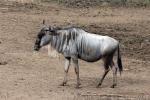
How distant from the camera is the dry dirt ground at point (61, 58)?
1200cm

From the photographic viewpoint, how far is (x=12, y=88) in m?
12.1

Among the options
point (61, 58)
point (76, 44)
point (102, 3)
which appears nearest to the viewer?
point (76, 44)

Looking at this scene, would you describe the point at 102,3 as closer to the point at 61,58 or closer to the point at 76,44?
the point at 61,58

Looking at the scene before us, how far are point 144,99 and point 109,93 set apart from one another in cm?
83

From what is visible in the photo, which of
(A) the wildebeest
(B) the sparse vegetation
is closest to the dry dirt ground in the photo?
(A) the wildebeest

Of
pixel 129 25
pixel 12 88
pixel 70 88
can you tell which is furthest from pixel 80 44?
pixel 129 25

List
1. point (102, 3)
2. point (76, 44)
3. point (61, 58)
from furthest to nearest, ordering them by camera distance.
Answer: point (102, 3) < point (61, 58) < point (76, 44)

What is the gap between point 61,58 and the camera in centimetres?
1584

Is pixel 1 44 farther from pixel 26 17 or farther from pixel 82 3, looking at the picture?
pixel 82 3

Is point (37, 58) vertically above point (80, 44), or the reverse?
point (80, 44)

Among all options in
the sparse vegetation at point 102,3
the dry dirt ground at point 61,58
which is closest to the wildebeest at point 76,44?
the dry dirt ground at point 61,58

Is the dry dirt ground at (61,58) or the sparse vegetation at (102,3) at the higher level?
the dry dirt ground at (61,58)

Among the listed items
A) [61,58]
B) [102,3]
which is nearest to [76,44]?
[61,58]

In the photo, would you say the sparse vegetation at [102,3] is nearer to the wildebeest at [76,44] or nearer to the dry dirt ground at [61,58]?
the dry dirt ground at [61,58]
